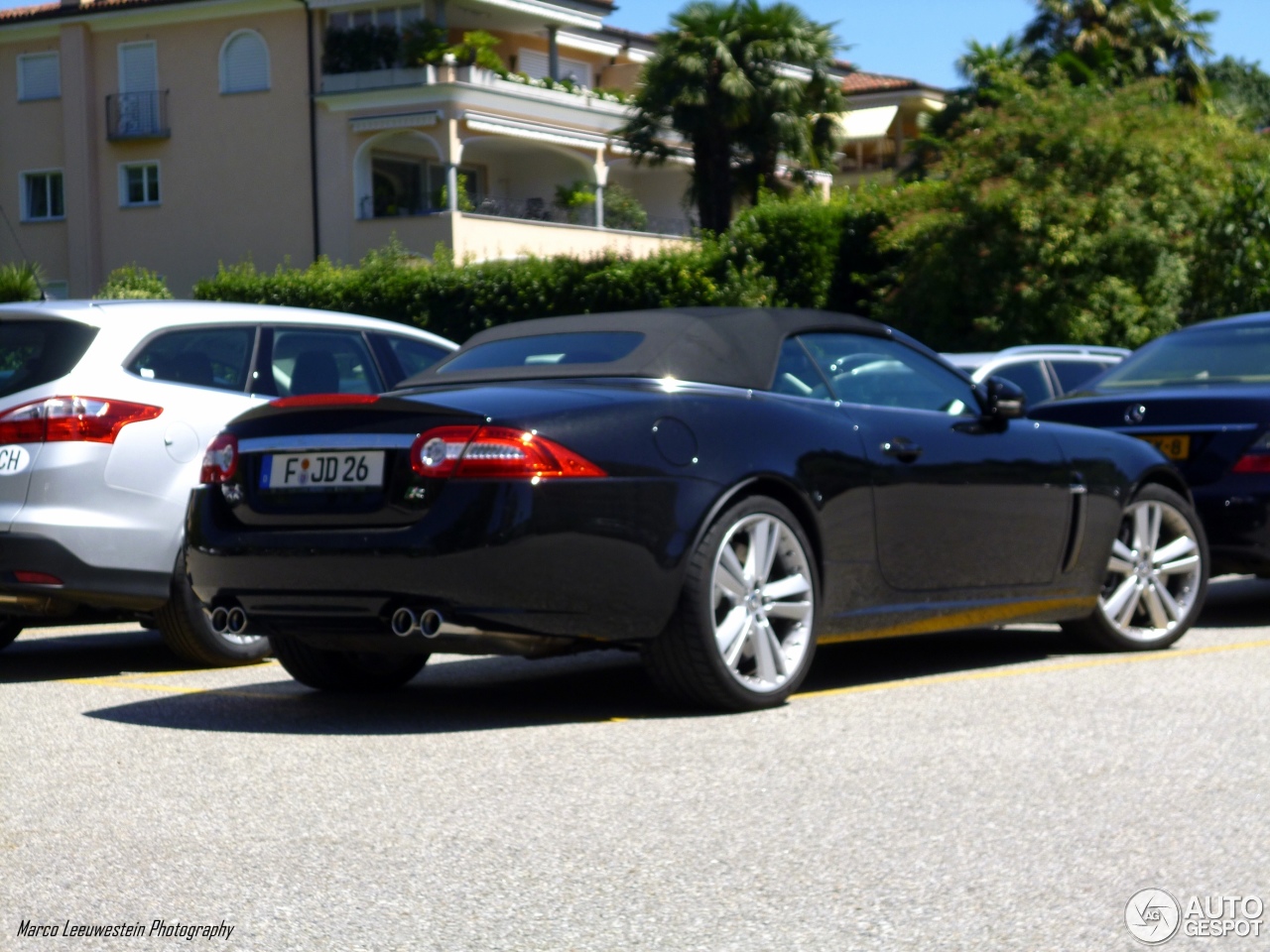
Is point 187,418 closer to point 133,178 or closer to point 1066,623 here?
point 1066,623

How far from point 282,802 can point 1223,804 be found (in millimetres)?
2333

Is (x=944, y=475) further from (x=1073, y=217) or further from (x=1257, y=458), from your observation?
(x=1073, y=217)

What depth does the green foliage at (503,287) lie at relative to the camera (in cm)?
3294

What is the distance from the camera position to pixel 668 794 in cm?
491

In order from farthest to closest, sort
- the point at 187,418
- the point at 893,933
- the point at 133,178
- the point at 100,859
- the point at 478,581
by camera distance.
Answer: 1. the point at 133,178
2. the point at 187,418
3. the point at 478,581
4. the point at 100,859
5. the point at 893,933

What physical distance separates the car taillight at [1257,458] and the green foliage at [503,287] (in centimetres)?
2264

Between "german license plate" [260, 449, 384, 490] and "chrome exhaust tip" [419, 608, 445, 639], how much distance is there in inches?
17.6

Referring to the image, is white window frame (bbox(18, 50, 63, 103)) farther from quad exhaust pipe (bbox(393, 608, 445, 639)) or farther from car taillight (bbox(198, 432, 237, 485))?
quad exhaust pipe (bbox(393, 608, 445, 639))

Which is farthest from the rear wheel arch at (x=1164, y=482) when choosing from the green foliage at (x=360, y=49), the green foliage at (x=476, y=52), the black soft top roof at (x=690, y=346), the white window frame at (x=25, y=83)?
the white window frame at (x=25, y=83)

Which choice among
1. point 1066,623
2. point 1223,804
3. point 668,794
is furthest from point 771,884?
point 1066,623

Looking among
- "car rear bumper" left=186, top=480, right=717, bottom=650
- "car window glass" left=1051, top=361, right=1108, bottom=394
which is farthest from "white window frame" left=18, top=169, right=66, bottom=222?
"car rear bumper" left=186, top=480, right=717, bottom=650

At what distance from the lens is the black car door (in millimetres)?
6742

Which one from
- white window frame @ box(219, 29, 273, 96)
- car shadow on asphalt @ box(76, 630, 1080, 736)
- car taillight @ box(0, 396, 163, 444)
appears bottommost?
car shadow on asphalt @ box(76, 630, 1080, 736)

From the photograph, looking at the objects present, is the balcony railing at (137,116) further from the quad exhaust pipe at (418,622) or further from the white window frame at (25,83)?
the quad exhaust pipe at (418,622)
